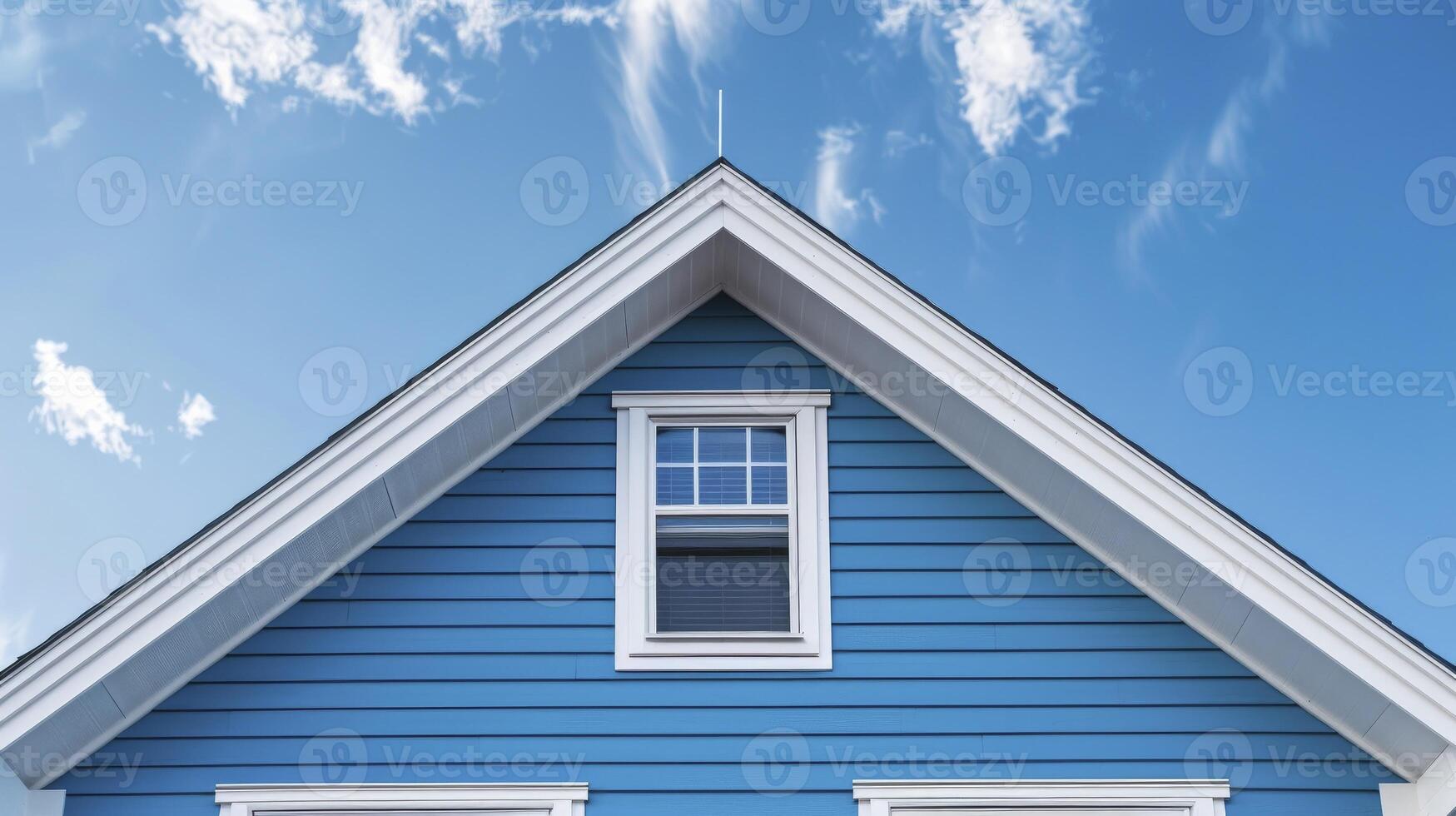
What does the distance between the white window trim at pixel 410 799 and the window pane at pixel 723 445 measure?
1968 millimetres

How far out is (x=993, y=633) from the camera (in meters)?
7.07

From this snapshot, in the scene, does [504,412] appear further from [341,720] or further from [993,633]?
[993,633]

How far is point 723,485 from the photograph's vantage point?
755 centimetres

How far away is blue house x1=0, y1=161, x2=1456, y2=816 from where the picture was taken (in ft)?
21.9

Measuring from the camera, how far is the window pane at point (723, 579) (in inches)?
286

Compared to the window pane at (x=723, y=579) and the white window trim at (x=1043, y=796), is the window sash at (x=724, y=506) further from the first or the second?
the white window trim at (x=1043, y=796)

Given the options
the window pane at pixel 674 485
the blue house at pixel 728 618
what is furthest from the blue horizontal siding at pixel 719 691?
the window pane at pixel 674 485

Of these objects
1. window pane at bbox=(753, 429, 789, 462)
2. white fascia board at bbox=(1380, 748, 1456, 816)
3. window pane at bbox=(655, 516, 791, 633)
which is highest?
window pane at bbox=(753, 429, 789, 462)

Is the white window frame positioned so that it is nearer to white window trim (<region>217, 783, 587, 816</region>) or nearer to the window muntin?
the window muntin

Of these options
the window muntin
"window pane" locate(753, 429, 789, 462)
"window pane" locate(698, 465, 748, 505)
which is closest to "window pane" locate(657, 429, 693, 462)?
the window muntin

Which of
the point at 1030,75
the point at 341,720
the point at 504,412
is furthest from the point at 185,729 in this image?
the point at 1030,75

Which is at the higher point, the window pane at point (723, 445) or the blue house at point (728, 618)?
the window pane at point (723, 445)

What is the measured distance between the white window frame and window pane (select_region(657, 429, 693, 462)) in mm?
57

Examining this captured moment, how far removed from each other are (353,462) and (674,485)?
5.83 ft
